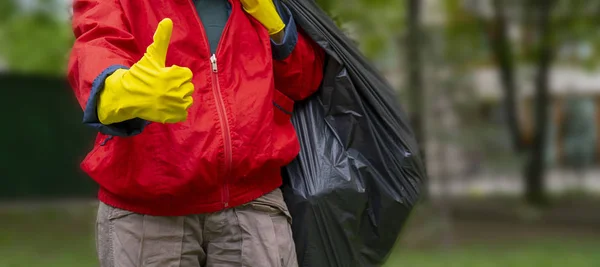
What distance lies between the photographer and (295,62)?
8.29ft

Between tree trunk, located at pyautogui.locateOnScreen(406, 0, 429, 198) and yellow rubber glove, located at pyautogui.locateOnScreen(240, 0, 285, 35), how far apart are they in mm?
9005

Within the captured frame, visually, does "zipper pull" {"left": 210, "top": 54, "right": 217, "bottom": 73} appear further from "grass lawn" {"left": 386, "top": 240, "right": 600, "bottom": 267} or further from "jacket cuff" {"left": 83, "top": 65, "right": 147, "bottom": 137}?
"grass lawn" {"left": 386, "top": 240, "right": 600, "bottom": 267}

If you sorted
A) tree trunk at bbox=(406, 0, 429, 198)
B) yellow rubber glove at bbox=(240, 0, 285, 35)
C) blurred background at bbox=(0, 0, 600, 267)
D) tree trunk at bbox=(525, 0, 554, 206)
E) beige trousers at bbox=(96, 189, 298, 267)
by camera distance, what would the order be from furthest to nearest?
tree trunk at bbox=(525, 0, 554, 206) < blurred background at bbox=(0, 0, 600, 267) < tree trunk at bbox=(406, 0, 429, 198) < yellow rubber glove at bbox=(240, 0, 285, 35) < beige trousers at bbox=(96, 189, 298, 267)

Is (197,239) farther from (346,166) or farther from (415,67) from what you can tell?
(415,67)

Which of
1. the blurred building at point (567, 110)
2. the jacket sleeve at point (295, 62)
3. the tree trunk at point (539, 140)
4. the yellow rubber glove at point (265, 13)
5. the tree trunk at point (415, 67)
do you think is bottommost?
the blurred building at point (567, 110)

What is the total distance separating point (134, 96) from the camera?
1.88 m

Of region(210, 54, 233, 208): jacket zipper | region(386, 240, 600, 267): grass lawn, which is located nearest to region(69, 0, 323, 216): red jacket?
region(210, 54, 233, 208): jacket zipper

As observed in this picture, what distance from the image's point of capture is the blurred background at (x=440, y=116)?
463 inches

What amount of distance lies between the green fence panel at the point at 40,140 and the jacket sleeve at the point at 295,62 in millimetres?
11911

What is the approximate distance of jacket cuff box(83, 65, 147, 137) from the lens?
1.94 metres

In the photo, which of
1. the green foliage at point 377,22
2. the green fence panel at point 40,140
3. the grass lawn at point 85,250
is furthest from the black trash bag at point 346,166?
the green fence panel at point 40,140

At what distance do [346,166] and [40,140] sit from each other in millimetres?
13092

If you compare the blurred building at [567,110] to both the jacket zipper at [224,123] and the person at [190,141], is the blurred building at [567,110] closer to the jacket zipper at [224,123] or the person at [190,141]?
the person at [190,141]

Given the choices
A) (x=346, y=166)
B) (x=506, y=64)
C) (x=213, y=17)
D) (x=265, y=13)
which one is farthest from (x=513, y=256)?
(x=213, y=17)
